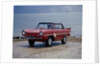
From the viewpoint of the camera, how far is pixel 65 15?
167cm

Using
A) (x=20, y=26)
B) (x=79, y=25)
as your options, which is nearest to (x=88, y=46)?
(x=79, y=25)

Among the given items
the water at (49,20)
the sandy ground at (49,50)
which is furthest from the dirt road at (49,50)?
the water at (49,20)

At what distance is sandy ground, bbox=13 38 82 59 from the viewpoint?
5.38ft

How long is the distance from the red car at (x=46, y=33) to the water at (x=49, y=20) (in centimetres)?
4

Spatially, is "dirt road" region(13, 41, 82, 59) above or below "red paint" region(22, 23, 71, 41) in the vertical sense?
below

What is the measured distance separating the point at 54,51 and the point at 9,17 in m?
0.54

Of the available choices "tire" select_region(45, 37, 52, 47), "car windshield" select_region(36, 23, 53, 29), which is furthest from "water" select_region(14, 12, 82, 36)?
"tire" select_region(45, 37, 52, 47)

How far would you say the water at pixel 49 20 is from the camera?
1.66m

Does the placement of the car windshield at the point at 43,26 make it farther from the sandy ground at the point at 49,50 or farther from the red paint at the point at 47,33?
the sandy ground at the point at 49,50

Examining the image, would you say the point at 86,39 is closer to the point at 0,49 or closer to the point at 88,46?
the point at 88,46

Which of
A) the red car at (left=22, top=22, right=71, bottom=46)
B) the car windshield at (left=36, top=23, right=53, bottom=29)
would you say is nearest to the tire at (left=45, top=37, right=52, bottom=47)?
the red car at (left=22, top=22, right=71, bottom=46)

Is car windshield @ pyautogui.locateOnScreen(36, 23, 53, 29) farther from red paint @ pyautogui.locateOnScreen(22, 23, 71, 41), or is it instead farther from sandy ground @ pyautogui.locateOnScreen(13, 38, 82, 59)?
sandy ground @ pyautogui.locateOnScreen(13, 38, 82, 59)

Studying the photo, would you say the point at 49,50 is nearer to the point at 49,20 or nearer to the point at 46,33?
the point at 46,33

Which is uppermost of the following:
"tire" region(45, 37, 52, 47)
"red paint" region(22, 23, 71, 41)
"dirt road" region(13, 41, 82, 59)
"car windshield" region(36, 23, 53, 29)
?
"car windshield" region(36, 23, 53, 29)
